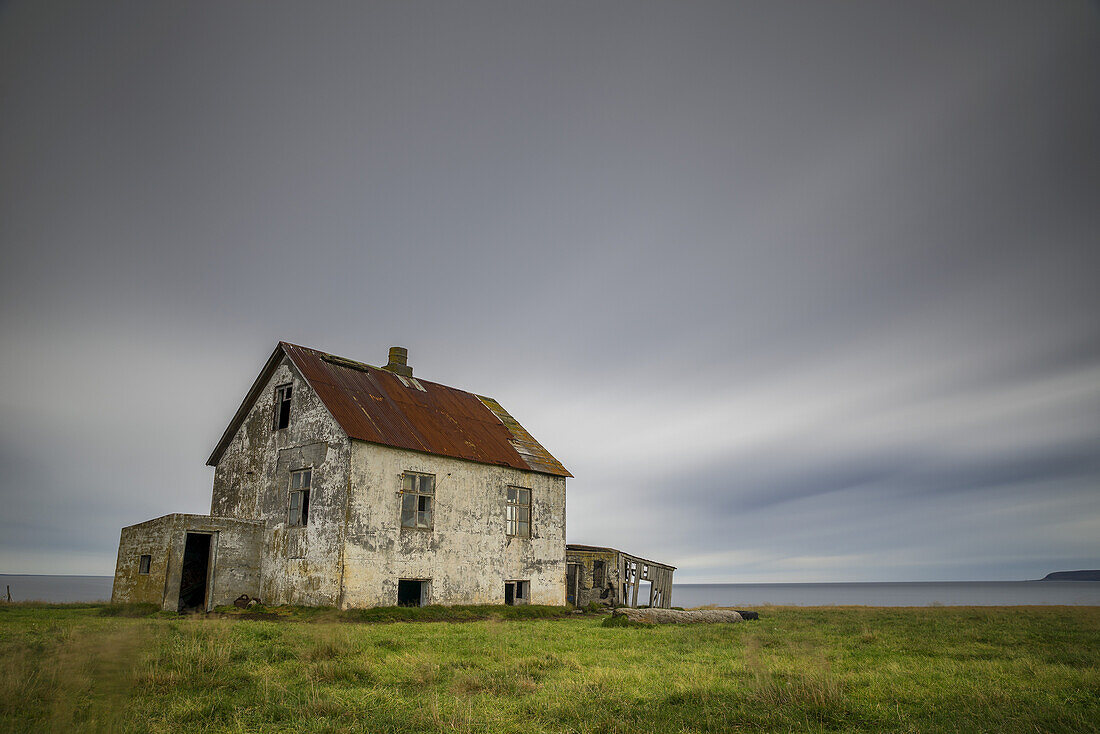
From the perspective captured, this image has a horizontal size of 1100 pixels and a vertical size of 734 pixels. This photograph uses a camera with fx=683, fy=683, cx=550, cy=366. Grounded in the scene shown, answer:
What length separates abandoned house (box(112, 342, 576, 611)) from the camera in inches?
771

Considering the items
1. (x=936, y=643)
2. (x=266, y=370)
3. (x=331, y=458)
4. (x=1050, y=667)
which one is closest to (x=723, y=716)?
(x=1050, y=667)

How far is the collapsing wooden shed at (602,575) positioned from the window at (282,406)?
1190cm

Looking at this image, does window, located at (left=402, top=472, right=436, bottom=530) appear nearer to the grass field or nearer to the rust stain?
the rust stain

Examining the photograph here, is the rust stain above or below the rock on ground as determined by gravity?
above

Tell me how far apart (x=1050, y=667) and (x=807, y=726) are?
623 centimetres

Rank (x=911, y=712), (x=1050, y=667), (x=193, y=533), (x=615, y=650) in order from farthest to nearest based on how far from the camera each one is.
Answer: (x=193, y=533)
(x=615, y=650)
(x=1050, y=667)
(x=911, y=712)

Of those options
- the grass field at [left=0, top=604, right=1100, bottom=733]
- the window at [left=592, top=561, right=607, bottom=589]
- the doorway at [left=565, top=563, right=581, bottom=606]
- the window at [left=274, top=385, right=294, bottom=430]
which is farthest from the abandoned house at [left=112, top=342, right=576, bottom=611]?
the grass field at [left=0, top=604, right=1100, bottom=733]

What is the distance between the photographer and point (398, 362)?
1115 inches

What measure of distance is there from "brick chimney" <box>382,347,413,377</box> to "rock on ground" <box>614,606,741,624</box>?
13.0m

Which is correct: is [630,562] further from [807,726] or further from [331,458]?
[807,726]

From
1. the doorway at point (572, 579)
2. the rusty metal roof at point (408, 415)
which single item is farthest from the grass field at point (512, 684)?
the doorway at point (572, 579)

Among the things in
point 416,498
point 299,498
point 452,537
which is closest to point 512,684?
point 416,498

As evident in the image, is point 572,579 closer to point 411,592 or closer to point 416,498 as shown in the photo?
point 411,592

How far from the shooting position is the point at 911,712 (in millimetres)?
7582
